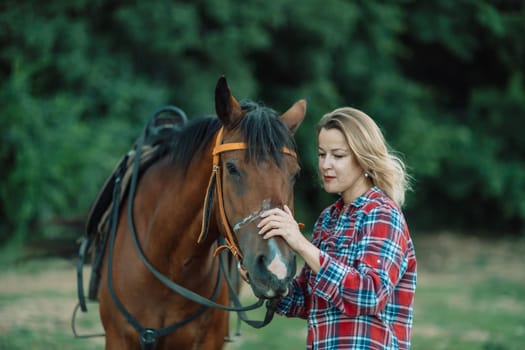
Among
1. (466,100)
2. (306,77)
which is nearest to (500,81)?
(466,100)

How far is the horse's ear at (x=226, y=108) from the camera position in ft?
6.70

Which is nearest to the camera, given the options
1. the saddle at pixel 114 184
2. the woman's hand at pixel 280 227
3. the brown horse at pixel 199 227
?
the woman's hand at pixel 280 227

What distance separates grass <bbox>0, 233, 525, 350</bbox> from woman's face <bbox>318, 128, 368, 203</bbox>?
8.12ft

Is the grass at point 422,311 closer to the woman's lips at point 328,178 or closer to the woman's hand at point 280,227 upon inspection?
the woman's lips at point 328,178

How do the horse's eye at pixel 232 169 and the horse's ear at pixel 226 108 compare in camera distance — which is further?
the horse's ear at pixel 226 108

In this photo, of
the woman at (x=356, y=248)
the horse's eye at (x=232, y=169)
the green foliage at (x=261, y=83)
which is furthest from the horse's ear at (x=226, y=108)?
the green foliage at (x=261, y=83)

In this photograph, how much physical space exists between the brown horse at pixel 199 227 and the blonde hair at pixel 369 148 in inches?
8.0

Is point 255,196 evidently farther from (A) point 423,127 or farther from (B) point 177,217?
(A) point 423,127

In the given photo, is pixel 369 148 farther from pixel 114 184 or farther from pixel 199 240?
pixel 114 184

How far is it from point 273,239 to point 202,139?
2.65 feet

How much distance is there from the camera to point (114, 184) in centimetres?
313

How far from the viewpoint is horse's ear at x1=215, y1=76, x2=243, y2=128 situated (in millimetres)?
2041

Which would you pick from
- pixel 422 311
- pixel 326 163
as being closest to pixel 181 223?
pixel 326 163

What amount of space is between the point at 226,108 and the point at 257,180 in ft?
1.21
